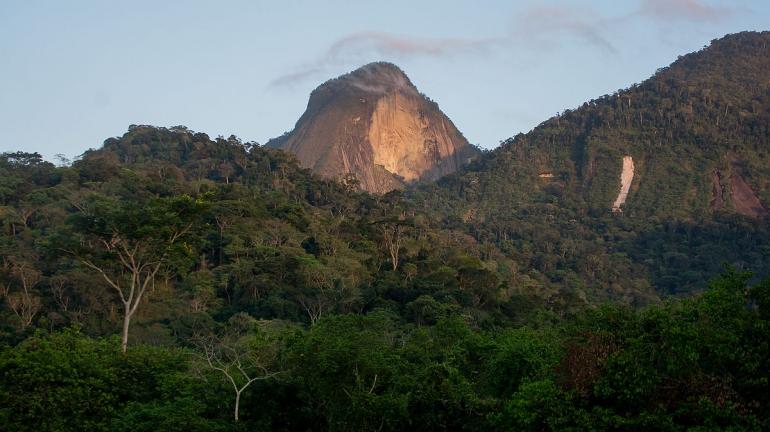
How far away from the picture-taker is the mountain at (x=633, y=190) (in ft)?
226

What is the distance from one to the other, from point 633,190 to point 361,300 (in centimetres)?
5880

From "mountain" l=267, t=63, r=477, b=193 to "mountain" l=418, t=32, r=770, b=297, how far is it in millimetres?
19974

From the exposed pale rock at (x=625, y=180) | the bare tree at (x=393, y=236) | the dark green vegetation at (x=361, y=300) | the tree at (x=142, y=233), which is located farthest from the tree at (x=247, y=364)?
the exposed pale rock at (x=625, y=180)

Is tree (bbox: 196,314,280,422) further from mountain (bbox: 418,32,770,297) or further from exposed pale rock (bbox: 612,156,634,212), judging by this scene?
exposed pale rock (bbox: 612,156,634,212)

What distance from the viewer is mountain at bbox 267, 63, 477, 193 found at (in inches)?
4624

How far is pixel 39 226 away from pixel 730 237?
171ft

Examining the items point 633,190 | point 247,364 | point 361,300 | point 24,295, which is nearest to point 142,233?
point 247,364

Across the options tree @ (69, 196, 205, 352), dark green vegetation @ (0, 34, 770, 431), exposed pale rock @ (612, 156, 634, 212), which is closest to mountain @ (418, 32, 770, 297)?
exposed pale rock @ (612, 156, 634, 212)

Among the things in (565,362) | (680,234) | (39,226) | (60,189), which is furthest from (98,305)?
(680,234)

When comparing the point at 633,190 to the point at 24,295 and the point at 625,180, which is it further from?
the point at 24,295

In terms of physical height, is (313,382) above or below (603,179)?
below

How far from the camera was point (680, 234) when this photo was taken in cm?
7512

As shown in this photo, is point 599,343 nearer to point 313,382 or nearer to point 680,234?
point 313,382

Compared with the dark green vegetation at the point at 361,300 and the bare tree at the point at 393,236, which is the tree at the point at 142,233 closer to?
the dark green vegetation at the point at 361,300
